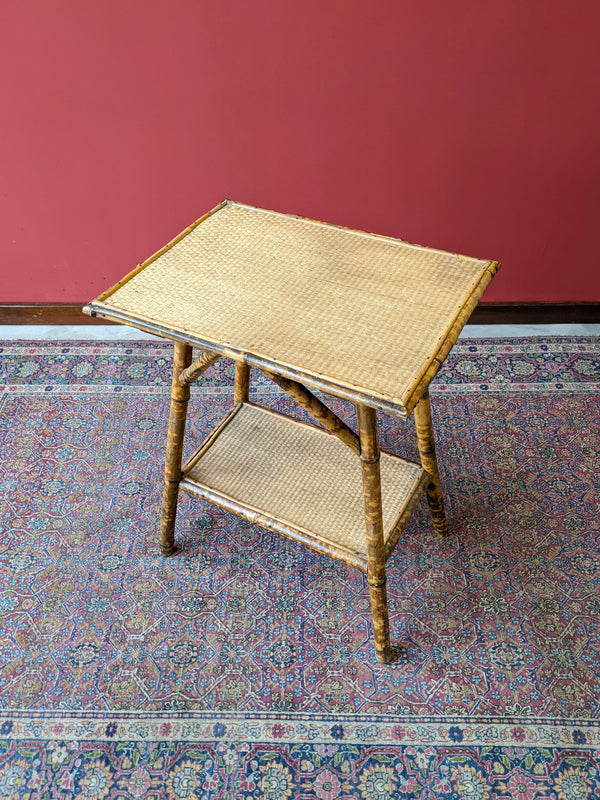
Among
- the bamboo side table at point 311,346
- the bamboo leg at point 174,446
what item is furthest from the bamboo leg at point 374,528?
the bamboo leg at point 174,446

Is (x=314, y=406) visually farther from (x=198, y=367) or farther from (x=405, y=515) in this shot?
(x=405, y=515)

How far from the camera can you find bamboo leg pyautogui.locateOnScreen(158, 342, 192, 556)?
1.67 meters

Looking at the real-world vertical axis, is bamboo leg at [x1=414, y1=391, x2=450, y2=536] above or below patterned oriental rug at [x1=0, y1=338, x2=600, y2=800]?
above

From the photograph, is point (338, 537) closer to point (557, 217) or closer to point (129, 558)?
point (129, 558)

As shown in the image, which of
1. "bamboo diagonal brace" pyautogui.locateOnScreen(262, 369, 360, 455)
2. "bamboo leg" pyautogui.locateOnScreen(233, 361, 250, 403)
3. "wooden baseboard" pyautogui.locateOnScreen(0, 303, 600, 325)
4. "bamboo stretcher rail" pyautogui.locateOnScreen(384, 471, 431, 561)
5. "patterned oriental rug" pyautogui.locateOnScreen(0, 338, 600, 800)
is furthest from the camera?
"wooden baseboard" pyautogui.locateOnScreen(0, 303, 600, 325)

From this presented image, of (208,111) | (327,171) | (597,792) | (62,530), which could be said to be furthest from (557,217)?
(62,530)

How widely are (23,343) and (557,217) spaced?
213 centimetres

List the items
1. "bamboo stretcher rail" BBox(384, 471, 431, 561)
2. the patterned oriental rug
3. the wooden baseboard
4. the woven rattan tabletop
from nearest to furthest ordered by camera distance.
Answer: the woven rattan tabletop < the patterned oriental rug < "bamboo stretcher rail" BBox(384, 471, 431, 561) < the wooden baseboard

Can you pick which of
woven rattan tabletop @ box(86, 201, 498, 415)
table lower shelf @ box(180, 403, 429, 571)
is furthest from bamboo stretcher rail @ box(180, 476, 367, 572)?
woven rattan tabletop @ box(86, 201, 498, 415)

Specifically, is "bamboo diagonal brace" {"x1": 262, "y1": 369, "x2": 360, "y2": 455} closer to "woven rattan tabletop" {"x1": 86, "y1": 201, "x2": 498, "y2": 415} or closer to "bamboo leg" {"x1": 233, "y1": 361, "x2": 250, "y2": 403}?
"woven rattan tabletop" {"x1": 86, "y1": 201, "x2": 498, "y2": 415}

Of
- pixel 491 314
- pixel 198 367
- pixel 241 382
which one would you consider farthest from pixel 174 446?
pixel 491 314

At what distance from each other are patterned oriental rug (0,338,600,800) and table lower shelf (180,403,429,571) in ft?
0.84

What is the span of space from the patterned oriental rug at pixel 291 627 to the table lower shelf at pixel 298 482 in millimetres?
255

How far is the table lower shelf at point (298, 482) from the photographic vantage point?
5.84 feet
